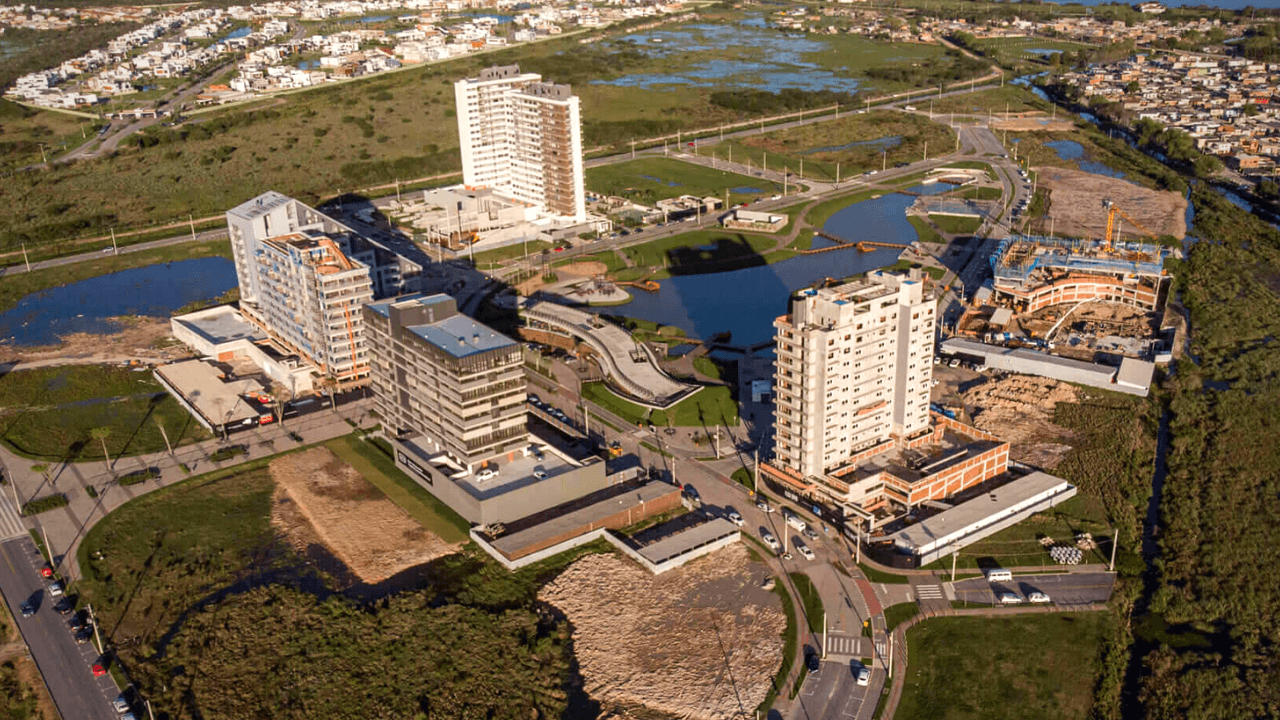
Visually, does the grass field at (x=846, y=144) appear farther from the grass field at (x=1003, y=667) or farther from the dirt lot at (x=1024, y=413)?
the grass field at (x=1003, y=667)

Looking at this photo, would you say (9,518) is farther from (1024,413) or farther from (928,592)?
(1024,413)

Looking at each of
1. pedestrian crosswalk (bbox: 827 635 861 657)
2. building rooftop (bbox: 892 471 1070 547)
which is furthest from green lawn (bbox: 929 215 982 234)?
pedestrian crosswalk (bbox: 827 635 861 657)

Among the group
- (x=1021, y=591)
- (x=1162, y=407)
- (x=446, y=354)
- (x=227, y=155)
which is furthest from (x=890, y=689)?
(x=227, y=155)

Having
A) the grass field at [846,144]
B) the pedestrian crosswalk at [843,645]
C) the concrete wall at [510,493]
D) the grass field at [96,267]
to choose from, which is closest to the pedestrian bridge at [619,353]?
the concrete wall at [510,493]

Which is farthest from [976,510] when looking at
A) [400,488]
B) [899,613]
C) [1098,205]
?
[1098,205]

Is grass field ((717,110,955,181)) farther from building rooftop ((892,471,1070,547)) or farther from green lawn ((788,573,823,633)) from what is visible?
green lawn ((788,573,823,633))

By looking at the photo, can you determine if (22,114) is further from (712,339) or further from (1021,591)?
(1021,591)
